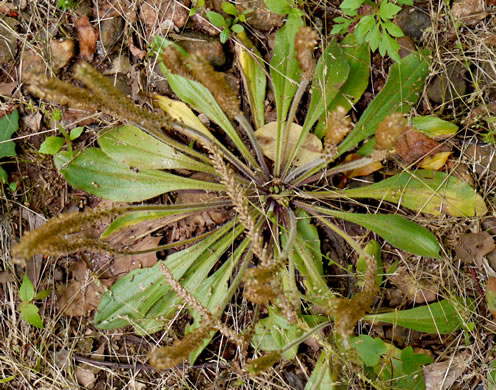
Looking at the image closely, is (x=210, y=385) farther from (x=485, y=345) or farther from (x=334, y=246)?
(x=485, y=345)

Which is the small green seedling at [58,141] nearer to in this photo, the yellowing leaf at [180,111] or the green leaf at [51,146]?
the green leaf at [51,146]

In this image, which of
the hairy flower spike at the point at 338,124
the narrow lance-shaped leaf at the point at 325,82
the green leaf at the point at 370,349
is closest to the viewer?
the hairy flower spike at the point at 338,124

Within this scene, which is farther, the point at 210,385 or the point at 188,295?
the point at 210,385

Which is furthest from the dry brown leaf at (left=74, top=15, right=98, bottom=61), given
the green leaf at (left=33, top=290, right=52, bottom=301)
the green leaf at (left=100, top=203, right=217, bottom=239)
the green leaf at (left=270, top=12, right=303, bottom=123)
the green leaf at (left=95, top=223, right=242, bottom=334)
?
the green leaf at (left=33, top=290, right=52, bottom=301)

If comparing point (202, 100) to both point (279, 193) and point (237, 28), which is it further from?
point (279, 193)

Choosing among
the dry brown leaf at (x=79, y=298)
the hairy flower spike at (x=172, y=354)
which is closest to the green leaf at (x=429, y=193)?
the hairy flower spike at (x=172, y=354)

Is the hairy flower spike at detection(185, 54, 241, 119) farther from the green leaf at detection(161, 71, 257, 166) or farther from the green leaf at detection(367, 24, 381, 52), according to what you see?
the green leaf at detection(367, 24, 381, 52)

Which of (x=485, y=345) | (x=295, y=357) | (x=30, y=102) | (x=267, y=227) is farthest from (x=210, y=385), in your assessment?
(x=30, y=102)
